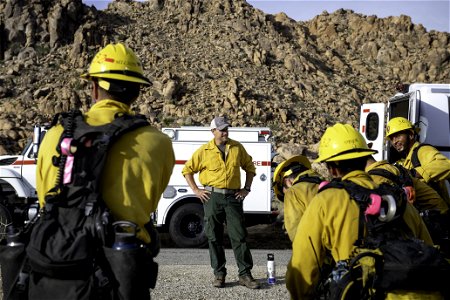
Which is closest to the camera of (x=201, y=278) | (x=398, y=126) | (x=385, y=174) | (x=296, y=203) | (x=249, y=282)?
(x=385, y=174)

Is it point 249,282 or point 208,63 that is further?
point 208,63

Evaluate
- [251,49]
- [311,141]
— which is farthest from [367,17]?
[311,141]

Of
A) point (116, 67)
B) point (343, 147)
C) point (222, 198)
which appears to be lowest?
point (222, 198)

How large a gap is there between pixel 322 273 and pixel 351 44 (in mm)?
58535

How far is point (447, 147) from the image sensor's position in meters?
9.78

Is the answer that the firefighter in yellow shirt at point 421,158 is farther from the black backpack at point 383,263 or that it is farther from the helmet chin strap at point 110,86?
the helmet chin strap at point 110,86

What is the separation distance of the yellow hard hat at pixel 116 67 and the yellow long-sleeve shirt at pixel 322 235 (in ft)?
3.61

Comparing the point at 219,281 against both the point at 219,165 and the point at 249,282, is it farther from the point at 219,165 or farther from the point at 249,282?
the point at 219,165

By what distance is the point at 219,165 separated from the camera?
812 cm

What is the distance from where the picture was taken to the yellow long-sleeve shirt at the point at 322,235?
2979 millimetres

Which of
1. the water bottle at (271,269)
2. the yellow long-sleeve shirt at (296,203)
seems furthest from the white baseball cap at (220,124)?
the yellow long-sleeve shirt at (296,203)

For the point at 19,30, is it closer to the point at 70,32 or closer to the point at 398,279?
the point at 70,32

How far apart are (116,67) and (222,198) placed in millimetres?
4923

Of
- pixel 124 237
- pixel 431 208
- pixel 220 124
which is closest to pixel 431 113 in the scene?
pixel 220 124
